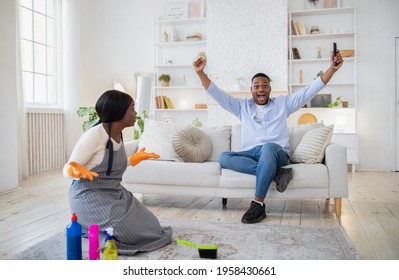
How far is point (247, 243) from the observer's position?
2117 mm

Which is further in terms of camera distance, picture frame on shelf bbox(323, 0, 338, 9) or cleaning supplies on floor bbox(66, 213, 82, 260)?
picture frame on shelf bbox(323, 0, 338, 9)

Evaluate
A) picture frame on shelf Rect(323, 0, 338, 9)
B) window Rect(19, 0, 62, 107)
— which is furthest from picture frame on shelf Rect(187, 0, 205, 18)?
window Rect(19, 0, 62, 107)

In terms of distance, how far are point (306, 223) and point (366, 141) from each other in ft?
10.6

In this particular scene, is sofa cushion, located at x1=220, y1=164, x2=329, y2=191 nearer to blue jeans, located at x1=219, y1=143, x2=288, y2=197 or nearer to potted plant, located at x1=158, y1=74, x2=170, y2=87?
blue jeans, located at x1=219, y1=143, x2=288, y2=197

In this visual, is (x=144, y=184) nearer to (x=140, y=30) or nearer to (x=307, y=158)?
(x=307, y=158)

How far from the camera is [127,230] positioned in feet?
6.40

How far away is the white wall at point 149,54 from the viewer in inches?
208

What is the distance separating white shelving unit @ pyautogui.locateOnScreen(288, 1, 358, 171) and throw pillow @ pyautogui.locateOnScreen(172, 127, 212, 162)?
2.53 m

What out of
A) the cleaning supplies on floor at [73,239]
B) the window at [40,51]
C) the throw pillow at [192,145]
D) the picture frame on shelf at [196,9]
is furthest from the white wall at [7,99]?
the picture frame on shelf at [196,9]

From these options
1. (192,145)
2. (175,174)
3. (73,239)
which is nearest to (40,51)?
(192,145)

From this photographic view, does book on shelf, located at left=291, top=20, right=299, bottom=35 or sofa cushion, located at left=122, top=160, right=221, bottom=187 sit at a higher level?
book on shelf, located at left=291, top=20, right=299, bottom=35

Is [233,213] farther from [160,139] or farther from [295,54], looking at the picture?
[295,54]

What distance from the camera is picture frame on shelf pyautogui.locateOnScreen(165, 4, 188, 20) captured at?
592cm

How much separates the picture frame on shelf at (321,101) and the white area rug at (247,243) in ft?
10.9
